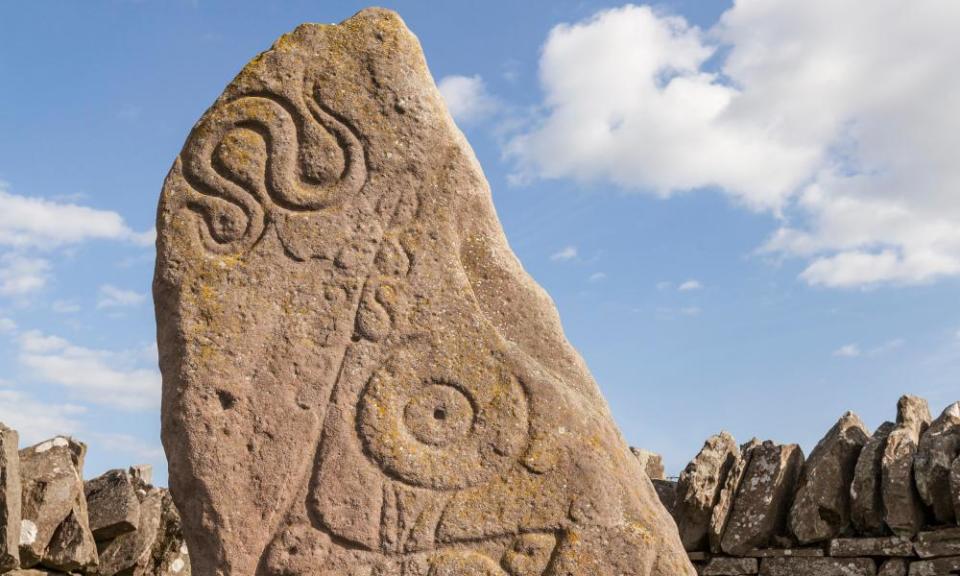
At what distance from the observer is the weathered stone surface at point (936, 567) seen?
6656 millimetres

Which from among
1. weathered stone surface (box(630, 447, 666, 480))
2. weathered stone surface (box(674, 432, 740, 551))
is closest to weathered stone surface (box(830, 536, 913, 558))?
weathered stone surface (box(674, 432, 740, 551))

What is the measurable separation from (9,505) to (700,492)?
447 cm

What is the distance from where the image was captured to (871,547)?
6.95 metres

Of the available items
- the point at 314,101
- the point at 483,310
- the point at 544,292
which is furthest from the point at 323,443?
the point at 314,101

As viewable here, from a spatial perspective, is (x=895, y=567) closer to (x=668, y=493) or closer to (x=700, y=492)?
(x=700, y=492)

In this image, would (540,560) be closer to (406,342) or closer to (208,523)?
(406,342)

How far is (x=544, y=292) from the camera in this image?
4.85 m

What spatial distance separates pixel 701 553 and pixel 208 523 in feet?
14.0

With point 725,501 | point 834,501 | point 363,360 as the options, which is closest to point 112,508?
point 363,360

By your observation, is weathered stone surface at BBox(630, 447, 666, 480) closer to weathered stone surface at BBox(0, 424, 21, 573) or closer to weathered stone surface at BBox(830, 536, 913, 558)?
weathered stone surface at BBox(830, 536, 913, 558)

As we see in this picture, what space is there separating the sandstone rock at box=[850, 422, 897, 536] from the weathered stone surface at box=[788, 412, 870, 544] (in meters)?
0.09

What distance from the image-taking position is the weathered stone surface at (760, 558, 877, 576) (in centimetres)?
693

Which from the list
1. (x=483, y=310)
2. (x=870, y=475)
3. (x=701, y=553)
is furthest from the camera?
(x=701, y=553)

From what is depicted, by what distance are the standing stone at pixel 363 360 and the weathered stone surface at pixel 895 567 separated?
301cm
